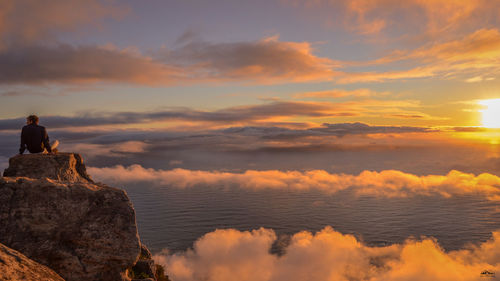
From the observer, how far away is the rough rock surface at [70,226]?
42.5 ft

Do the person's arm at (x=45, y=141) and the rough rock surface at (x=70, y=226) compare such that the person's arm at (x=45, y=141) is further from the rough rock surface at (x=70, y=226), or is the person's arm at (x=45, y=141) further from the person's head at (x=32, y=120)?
the rough rock surface at (x=70, y=226)

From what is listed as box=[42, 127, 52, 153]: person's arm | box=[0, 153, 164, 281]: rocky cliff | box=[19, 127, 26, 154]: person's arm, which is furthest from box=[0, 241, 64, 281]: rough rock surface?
box=[19, 127, 26, 154]: person's arm

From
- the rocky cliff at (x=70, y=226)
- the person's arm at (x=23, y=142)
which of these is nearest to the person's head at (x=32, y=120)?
the person's arm at (x=23, y=142)

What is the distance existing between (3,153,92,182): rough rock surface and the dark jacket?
5.97 ft

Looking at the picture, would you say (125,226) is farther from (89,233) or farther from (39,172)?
(39,172)

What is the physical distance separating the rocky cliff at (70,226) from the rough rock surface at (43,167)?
3411 millimetres

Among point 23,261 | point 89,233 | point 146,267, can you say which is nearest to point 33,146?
point 89,233

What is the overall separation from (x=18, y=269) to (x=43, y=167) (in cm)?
1073

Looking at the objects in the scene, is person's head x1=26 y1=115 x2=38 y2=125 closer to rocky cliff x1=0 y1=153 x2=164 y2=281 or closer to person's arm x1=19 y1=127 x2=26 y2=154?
person's arm x1=19 y1=127 x2=26 y2=154

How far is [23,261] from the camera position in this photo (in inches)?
358

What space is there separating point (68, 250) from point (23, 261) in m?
4.62

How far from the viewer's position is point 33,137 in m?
19.3

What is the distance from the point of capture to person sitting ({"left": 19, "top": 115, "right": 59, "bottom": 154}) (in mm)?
19188

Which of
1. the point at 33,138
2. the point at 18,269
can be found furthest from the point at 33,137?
the point at 18,269
